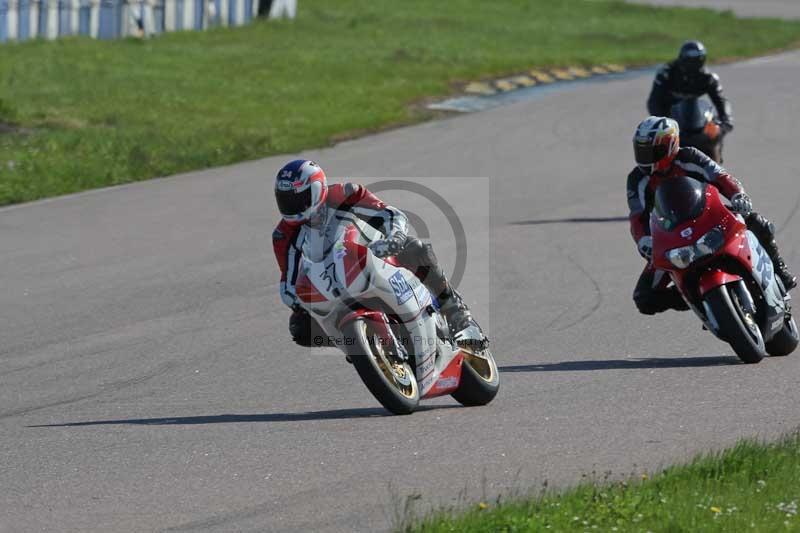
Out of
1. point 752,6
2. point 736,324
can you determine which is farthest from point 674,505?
point 752,6

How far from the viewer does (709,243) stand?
9.79 metres

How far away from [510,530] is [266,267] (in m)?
8.42

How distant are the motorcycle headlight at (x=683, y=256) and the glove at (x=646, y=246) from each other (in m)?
0.28

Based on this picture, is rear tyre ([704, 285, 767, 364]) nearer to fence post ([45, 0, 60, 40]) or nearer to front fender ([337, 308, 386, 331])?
front fender ([337, 308, 386, 331])

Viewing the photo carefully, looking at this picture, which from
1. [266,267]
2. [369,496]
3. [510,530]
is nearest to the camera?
[510,530]

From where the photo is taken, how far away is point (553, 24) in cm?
3928

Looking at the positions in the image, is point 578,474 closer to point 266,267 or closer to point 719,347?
point 719,347

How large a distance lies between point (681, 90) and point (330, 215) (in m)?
8.96

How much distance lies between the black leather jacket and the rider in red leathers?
20.6ft

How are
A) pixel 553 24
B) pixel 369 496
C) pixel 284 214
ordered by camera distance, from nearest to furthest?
1. pixel 369 496
2. pixel 284 214
3. pixel 553 24

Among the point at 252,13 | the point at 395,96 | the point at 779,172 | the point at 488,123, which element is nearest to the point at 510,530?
the point at 779,172

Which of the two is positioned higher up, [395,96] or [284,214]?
[284,214]

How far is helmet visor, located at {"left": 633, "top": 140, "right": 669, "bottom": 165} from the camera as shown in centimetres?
1005

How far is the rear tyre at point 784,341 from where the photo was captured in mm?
10258
